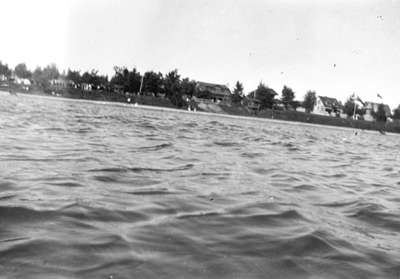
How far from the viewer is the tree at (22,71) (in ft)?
299

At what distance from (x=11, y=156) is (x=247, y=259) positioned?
485cm

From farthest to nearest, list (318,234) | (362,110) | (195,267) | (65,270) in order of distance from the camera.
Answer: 1. (362,110)
2. (318,234)
3. (195,267)
4. (65,270)

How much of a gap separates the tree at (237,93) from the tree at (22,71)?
145 feet

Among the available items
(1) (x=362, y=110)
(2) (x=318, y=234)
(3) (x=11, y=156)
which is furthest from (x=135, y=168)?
(1) (x=362, y=110)

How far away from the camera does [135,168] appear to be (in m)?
6.66

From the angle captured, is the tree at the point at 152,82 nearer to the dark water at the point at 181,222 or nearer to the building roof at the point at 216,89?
the building roof at the point at 216,89

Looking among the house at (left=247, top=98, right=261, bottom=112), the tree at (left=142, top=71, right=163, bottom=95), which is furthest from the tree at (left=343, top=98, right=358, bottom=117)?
the tree at (left=142, top=71, right=163, bottom=95)

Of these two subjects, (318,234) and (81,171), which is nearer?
(318,234)

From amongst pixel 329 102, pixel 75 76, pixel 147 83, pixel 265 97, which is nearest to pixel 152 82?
pixel 147 83

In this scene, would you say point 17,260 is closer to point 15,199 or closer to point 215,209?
point 15,199

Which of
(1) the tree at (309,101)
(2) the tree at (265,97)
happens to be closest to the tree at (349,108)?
(1) the tree at (309,101)

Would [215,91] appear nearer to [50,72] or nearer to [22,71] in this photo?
[50,72]

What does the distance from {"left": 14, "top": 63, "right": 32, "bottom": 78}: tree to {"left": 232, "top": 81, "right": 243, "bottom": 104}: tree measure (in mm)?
44048

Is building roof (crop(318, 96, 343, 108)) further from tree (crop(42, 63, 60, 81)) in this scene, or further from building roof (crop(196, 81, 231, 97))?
tree (crop(42, 63, 60, 81))
